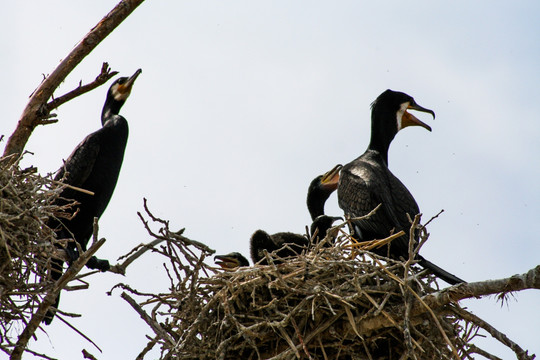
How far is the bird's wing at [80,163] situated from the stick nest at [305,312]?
1.89 meters

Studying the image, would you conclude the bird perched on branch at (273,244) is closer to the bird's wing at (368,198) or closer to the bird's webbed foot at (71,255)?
the bird's wing at (368,198)

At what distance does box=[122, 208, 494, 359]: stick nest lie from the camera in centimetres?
578

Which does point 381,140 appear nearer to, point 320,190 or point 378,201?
point 320,190

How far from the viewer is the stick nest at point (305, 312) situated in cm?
578

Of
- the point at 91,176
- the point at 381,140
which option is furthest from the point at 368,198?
the point at 91,176

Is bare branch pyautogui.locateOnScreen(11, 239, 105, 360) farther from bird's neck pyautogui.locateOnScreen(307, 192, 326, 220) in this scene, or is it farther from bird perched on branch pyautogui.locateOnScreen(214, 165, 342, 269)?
bird's neck pyautogui.locateOnScreen(307, 192, 326, 220)

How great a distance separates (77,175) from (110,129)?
0.62m

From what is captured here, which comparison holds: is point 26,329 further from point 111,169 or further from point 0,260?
point 111,169

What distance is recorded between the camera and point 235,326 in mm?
6105

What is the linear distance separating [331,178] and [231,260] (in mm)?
1506

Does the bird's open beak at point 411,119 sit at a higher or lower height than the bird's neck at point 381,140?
higher

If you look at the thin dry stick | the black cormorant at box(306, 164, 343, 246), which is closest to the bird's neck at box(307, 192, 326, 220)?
the black cormorant at box(306, 164, 343, 246)

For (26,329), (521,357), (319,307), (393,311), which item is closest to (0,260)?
(26,329)

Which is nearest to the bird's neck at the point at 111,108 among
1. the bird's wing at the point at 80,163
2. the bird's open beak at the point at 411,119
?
the bird's wing at the point at 80,163
